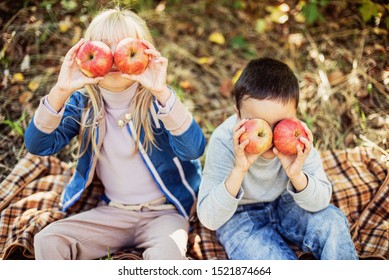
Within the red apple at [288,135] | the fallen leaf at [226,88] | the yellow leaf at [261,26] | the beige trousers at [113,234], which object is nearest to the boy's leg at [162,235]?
the beige trousers at [113,234]

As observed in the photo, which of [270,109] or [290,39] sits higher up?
[290,39]

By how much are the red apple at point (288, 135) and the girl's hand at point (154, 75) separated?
539 millimetres

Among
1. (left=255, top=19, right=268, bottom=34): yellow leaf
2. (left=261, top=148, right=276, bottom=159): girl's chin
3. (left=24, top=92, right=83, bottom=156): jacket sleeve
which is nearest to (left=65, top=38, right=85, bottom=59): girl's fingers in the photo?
(left=24, top=92, right=83, bottom=156): jacket sleeve

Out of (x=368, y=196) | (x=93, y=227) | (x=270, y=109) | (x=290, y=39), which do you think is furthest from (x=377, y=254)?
(x=290, y=39)

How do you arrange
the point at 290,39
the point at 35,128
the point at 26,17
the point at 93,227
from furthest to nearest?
the point at 290,39
the point at 26,17
the point at 93,227
the point at 35,128

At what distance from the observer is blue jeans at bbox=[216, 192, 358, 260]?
7.48 ft

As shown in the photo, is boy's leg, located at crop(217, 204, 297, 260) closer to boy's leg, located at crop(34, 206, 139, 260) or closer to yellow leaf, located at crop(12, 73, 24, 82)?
boy's leg, located at crop(34, 206, 139, 260)

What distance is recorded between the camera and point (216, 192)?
227 cm

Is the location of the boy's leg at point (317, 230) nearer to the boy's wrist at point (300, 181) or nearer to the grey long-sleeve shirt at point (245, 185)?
the grey long-sleeve shirt at point (245, 185)

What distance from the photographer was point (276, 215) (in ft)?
8.55

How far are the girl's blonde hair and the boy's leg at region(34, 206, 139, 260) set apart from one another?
34 cm

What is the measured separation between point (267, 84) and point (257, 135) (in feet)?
0.89
